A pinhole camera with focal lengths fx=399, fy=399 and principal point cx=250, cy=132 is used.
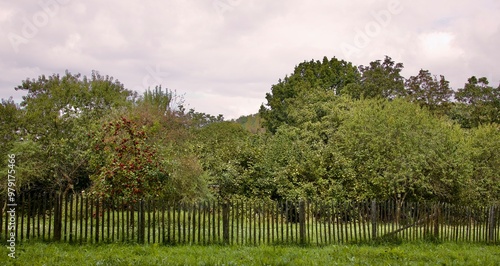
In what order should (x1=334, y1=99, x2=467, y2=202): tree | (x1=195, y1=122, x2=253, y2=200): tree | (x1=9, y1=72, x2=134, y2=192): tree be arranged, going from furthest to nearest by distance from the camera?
(x1=195, y1=122, x2=253, y2=200): tree
(x1=334, y1=99, x2=467, y2=202): tree
(x1=9, y1=72, x2=134, y2=192): tree

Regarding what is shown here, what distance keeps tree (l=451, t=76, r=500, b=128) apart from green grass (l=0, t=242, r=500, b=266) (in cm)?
2706

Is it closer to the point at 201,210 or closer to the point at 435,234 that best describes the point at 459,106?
the point at 435,234

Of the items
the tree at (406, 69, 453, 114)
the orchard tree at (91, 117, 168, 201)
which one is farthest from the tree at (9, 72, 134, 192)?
the tree at (406, 69, 453, 114)

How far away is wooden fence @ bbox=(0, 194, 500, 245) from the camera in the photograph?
10.4 meters

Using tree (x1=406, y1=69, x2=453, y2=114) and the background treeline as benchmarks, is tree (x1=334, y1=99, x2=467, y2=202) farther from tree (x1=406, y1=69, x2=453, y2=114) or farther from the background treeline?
tree (x1=406, y1=69, x2=453, y2=114)

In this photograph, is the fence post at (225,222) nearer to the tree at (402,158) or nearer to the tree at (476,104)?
the tree at (402,158)

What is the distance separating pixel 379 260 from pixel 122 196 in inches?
349

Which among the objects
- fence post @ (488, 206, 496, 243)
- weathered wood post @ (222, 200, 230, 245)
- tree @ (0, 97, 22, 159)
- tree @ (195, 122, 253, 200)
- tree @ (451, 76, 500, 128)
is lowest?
fence post @ (488, 206, 496, 243)

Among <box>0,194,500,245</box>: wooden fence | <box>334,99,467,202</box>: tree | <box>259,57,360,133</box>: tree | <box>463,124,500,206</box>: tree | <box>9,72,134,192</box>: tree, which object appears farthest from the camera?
<box>259,57,360,133</box>: tree

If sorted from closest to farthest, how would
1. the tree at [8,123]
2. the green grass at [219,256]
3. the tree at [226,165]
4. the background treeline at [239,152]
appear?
the green grass at [219,256], the background treeline at [239,152], the tree at [8,123], the tree at [226,165]

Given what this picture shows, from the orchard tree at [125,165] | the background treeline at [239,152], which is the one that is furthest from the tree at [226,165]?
the orchard tree at [125,165]

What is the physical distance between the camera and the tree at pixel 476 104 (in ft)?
110

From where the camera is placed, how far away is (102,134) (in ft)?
51.2

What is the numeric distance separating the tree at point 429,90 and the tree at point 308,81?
521cm
